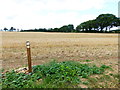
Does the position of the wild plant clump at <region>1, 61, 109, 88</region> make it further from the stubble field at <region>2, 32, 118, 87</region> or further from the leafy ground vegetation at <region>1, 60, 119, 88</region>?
the stubble field at <region>2, 32, 118, 87</region>

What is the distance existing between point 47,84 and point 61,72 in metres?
0.71

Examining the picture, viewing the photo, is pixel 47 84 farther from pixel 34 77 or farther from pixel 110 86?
pixel 110 86

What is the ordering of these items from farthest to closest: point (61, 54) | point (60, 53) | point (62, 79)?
point (60, 53)
point (61, 54)
point (62, 79)

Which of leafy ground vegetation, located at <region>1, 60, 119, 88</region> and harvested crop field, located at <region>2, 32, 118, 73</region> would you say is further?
harvested crop field, located at <region>2, 32, 118, 73</region>

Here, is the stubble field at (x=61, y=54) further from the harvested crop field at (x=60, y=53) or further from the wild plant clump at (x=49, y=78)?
the wild plant clump at (x=49, y=78)

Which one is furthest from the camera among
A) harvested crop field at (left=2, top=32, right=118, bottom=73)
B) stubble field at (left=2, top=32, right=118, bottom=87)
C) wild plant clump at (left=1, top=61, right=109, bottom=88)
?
harvested crop field at (left=2, top=32, right=118, bottom=73)

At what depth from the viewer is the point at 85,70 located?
4105 millimetres

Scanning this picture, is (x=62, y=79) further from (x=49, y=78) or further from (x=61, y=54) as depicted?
(x=61, y=54)

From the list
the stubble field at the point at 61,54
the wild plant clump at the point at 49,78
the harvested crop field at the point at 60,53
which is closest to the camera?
the wild plant clump at the point at 49,78

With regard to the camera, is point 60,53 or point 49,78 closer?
point 49,78

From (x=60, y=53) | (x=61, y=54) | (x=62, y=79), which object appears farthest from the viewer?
(x=60, y=53)

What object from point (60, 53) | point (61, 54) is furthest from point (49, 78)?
point (60, 53)

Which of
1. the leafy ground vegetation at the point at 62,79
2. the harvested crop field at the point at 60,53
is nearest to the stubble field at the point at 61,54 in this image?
the harvested crop field at the point at 60,53

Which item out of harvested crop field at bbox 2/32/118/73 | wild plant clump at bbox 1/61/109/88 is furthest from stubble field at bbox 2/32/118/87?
wild plant clump at bbox 1/61/109/88
